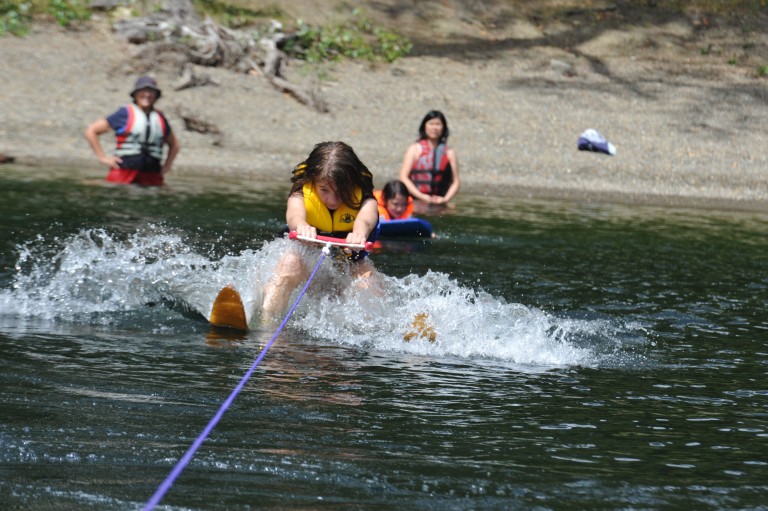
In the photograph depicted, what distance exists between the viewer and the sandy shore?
1688 cm

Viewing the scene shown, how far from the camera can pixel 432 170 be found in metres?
13.3

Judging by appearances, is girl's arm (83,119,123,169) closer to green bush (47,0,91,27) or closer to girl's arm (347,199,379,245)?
girl's arm (347,199,379,245)

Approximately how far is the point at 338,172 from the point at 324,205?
0.27 m

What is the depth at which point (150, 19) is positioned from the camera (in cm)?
2103

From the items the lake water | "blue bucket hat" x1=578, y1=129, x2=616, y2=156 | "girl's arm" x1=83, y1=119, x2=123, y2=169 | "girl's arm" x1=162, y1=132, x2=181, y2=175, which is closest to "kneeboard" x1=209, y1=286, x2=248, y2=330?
the lake water

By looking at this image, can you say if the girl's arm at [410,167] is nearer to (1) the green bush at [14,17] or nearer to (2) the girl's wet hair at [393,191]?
(2) the girl's wet hair at [393,191]

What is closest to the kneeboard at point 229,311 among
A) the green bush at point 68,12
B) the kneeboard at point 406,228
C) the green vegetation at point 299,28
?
the kneeboard at point 406,228

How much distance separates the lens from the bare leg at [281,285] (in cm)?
Result: 706

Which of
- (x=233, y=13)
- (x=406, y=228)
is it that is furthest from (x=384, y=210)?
(x=233, y=13)

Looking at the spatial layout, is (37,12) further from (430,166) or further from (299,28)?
(430,166)

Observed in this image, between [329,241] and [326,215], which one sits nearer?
[329,241]

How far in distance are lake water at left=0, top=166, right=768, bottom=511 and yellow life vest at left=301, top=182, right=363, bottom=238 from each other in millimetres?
246

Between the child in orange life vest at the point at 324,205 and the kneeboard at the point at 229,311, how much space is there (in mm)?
299

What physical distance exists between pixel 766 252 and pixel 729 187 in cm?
602
